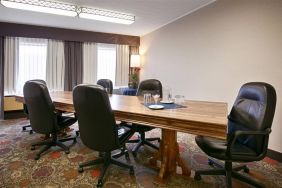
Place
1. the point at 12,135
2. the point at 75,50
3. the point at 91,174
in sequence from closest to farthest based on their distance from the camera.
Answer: the point at 91,174, the point at 12,135, the point at 75,50

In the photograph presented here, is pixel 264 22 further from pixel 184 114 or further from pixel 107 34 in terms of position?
pixel 107 34

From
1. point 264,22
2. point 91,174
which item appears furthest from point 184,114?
point 264,22

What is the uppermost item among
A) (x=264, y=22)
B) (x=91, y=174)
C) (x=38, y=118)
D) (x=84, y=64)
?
(x=264, y=22)

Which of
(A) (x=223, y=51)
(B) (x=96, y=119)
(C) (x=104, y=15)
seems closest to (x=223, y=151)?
(B) (x=96, y=119)

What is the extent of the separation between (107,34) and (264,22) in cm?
360

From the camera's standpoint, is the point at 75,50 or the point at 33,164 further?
the point at 75,50

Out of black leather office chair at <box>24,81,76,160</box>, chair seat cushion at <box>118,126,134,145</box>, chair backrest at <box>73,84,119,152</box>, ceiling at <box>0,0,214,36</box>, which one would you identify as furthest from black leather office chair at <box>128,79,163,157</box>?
ceiling at <box>0,0,214,36</box>

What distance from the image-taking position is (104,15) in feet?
12.7

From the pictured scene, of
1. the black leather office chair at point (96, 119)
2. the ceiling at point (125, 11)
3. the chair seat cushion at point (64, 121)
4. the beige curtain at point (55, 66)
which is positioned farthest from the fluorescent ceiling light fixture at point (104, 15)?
the black leather office chair at point (96, 119)

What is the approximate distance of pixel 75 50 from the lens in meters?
5.15

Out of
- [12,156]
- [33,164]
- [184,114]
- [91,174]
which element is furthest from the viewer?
[12,156]

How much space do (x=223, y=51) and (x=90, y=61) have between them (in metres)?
3.24

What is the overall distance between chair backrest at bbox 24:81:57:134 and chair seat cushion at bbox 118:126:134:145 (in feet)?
2.93

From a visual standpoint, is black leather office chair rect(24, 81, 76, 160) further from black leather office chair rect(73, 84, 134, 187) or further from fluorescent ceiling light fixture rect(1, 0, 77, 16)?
fluorescent ceiling light fixture rect(1, 0, 77, 16)
